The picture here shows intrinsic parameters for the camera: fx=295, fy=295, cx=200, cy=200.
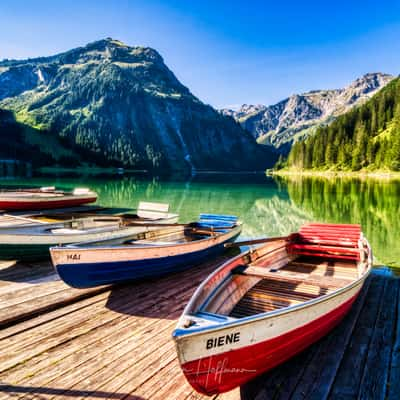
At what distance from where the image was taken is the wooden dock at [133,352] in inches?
187

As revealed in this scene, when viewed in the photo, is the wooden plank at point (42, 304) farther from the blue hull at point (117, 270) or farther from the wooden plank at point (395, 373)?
the wooden plank at point (395, 373)

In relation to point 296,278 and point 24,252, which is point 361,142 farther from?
point 24,252

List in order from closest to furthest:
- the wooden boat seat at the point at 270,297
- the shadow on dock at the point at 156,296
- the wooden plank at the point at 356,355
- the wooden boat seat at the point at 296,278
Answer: the wooden plank at the point at 356,355
the wooden boat seat at the point at 270,297
the wooden boat seat at the point at 296,278
the shadow on dock at the point at 156,296

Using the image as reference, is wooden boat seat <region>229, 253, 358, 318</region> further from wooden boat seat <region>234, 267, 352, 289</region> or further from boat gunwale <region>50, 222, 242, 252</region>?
boat gunwale <region>50, 222, 242, 252</region>

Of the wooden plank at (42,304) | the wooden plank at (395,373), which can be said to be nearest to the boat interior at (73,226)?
the wooden plank at (42,304)

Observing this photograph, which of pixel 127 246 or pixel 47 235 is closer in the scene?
pixel 127 246

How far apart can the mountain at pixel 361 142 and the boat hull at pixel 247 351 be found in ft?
358

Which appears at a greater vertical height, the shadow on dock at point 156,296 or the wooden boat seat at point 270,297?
the wooden boat seat at point 270,297

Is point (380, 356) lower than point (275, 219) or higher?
higher

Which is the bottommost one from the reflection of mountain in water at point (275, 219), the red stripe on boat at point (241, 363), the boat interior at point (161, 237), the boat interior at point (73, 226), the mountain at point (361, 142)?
the reflection of mountain in water at point (275, 219)

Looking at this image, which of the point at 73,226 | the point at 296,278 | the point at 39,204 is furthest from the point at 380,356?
the point at 39,204

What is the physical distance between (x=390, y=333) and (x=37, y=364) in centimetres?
741

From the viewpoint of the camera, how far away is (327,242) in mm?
10930

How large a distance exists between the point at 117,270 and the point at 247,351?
4.95m
